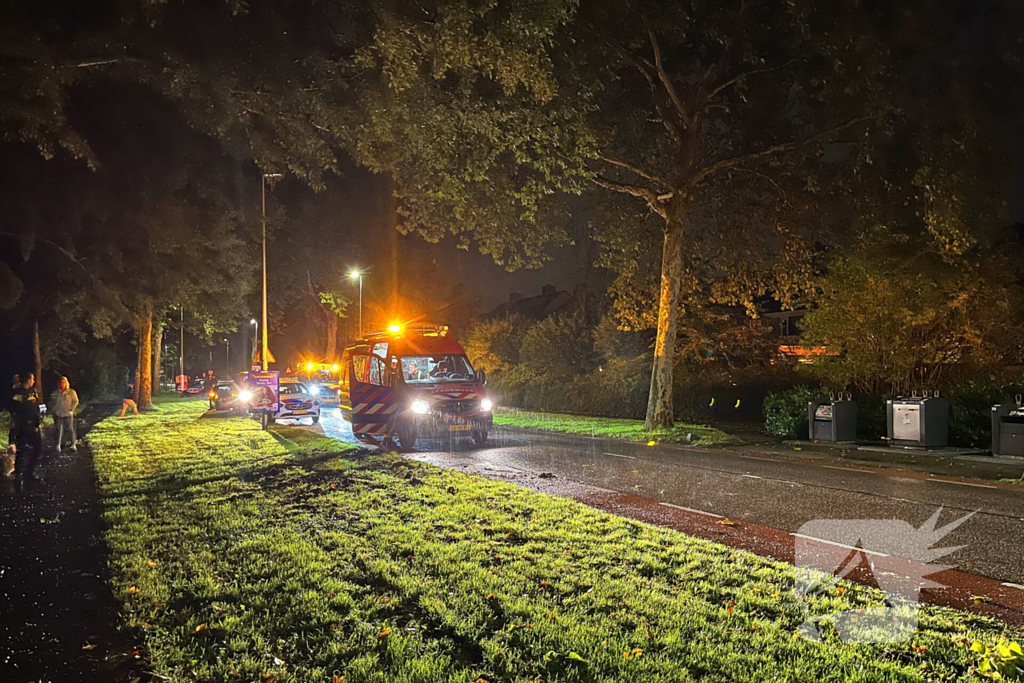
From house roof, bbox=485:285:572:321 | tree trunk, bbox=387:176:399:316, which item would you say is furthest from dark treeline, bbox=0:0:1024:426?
house roof, bbox=485:285:572:321

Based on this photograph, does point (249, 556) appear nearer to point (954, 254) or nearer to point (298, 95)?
point (298, 95)

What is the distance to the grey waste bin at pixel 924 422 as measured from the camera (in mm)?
15750

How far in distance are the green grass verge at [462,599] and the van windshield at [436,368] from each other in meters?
7.40

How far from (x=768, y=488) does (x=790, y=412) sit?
8.96m

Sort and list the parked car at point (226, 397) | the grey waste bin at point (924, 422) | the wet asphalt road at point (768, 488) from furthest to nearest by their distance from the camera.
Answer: the parked car at point (226, 397), the grey waste bin at point (924, 422), the wet asphalt road at point (768, 488)

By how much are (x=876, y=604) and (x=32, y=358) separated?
95.1 feet

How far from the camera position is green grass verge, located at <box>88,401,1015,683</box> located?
4.30 metres

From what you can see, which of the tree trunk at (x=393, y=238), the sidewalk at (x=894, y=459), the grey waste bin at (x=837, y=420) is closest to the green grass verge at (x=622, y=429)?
the sidewalk at (x=894, y=459)

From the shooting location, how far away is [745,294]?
26.8 metres

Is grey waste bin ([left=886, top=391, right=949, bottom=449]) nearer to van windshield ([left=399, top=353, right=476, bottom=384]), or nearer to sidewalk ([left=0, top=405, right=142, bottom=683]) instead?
van windshield ([left=399, top=353, right=476, bottom=384])

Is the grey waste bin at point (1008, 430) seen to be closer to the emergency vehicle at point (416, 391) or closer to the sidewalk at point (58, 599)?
the emergency vehicle at point (416, 391)

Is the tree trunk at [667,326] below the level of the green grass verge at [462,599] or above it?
above

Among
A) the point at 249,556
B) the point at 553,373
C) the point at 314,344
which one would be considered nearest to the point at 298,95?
the point at 249,556

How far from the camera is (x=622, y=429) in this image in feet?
72.7
